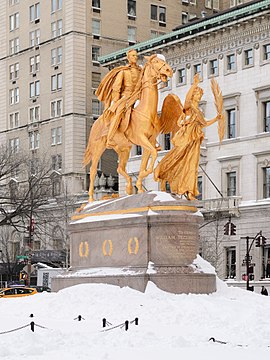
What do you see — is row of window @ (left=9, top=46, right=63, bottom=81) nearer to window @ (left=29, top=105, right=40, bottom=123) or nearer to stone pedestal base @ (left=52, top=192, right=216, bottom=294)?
window @ (left=29, top=105, right=40, bottom=123)

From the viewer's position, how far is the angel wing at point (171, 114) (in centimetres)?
3209

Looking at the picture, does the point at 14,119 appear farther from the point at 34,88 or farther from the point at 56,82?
the point at 56,82

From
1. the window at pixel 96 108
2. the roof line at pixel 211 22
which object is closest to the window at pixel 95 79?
the window at pixel 96 108

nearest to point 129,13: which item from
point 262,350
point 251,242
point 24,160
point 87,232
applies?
point 24,160

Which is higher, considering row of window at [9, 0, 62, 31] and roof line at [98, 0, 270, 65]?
row of window at [9, 0, 62, 31]

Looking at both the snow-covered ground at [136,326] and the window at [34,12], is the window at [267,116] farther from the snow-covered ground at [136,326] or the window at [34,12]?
the snow-covered ground at [136,326]

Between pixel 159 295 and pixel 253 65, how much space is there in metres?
43.7

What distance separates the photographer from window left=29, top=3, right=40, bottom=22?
97062 millimetres

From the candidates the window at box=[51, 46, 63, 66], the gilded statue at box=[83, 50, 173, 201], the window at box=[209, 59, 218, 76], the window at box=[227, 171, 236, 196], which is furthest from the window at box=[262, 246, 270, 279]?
the gilded statue at box=[83, 50, 173, 201]

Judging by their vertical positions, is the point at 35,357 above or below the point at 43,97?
below

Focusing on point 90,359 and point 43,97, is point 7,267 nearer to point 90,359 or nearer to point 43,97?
point 43,97

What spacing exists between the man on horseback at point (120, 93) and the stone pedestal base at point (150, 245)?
256 cm

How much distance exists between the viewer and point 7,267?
88.0m

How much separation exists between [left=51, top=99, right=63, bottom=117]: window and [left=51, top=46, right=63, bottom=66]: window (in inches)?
139
